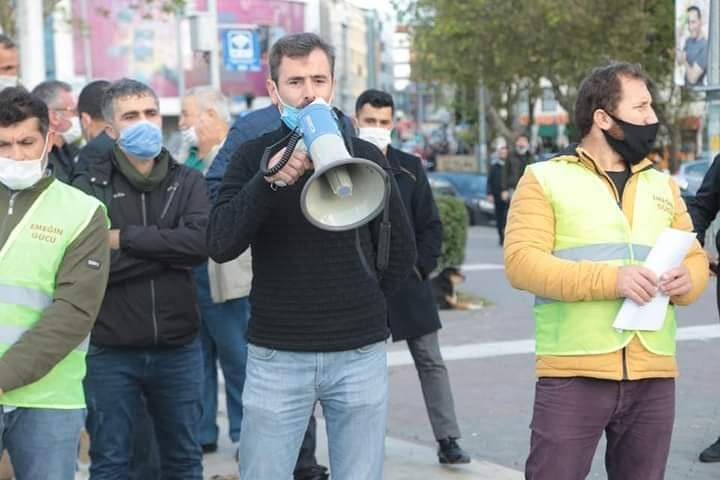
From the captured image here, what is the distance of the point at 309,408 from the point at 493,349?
247 inches

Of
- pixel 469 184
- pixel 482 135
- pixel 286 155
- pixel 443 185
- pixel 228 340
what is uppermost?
pixel 286 155

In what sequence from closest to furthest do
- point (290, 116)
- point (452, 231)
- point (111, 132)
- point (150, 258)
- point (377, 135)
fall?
point (290, 116), point (150, 258), point (111, 132), point (377, 135), point (452, 231)

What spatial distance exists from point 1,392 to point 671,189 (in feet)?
7.67

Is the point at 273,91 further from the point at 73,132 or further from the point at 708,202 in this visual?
the point at 73,132

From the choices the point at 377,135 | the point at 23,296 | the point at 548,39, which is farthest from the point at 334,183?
the point at 548,39

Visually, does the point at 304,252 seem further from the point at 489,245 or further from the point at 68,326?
the point at 489,245

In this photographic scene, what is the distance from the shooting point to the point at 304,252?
3932 mm

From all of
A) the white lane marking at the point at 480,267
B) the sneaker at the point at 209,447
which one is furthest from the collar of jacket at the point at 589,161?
the white lane marking at the point at 480,267

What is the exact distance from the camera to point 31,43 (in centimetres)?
1219

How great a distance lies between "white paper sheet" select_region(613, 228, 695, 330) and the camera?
4.03 metres

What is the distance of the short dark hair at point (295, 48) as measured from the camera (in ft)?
13.0

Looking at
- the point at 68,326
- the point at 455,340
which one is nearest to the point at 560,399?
the point at 68,326

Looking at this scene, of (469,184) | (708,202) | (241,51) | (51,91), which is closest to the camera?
(708,202)

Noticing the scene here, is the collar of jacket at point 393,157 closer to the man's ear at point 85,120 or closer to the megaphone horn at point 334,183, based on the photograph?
the man's ear at point 85,120
